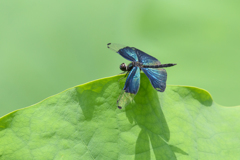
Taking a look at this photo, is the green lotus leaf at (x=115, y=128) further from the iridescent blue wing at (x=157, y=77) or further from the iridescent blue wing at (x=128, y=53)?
the iridescent blue wing at (x=128, y=53)

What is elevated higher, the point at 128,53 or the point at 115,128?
the point at 128,53

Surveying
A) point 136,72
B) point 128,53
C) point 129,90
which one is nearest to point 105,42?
point 128,53

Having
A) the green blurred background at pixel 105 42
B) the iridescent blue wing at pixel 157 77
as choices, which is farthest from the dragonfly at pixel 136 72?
the green blurred background at pixel 105 42

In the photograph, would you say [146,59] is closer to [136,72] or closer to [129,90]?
[136,72]

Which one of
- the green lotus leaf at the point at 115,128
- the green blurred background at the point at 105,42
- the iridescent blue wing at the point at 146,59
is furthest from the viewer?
the green blurred background at the point at 105,42

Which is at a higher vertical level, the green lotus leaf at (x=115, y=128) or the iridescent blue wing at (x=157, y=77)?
the iridescent blue wing at (x=157, y=77)

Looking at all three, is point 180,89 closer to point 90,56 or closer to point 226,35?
point 90,56
